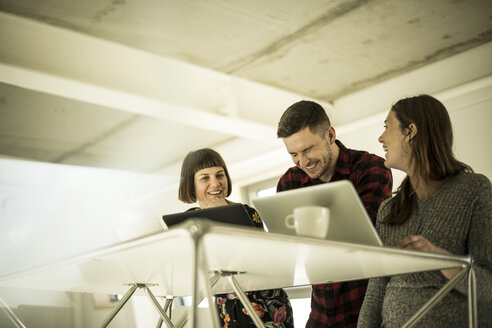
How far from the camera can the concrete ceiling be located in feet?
10.2

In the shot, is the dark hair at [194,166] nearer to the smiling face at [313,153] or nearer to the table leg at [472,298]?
the smiling face at [313,153]

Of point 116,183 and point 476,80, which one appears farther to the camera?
point 116,183

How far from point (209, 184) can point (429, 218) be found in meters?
1.10

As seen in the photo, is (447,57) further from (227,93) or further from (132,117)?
(132,117)

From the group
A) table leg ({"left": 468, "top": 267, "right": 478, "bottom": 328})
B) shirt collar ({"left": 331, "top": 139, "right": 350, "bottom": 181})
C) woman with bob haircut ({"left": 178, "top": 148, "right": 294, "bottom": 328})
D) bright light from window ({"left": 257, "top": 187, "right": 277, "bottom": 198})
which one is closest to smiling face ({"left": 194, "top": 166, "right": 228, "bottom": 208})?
woman with bob haircut ({"left": 178, "top": 148, "right": 294, "bottom": 328})

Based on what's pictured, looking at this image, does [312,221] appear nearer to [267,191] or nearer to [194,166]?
[194,166]

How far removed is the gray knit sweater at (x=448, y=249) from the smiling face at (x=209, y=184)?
3.13ft

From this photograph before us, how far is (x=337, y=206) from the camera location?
1.18m

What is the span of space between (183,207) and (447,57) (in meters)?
3.07

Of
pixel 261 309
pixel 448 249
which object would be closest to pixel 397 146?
pixel 448 249

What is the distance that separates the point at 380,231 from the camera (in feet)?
5.41

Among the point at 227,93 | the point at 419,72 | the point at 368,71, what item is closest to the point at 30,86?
the point at 227,93

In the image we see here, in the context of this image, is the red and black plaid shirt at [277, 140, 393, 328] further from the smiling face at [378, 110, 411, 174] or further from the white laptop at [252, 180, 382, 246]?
the white laptop at [252, 180, 382, 246]

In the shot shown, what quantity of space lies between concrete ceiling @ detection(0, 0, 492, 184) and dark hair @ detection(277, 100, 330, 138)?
1.10 meters
